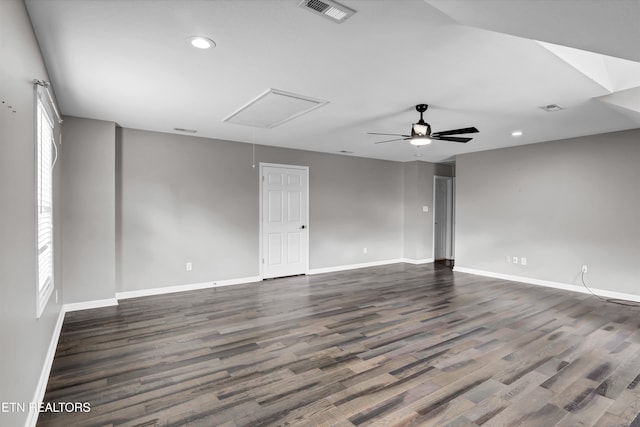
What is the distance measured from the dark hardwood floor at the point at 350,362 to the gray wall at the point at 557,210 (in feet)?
3.22

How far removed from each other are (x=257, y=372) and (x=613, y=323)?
4.15 metres

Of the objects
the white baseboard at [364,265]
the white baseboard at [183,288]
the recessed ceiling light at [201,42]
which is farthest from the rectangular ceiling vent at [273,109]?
the white baseboard at [364,265]

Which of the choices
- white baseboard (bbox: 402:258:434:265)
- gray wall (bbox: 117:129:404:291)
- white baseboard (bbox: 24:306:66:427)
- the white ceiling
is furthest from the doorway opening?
white baseboard (bbox: 24:306:66:427)

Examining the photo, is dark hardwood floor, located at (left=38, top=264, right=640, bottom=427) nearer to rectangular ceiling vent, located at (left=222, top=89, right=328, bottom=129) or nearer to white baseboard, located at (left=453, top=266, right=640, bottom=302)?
white baseboard, located at (left=453, top=266, right=640, bottom=302)

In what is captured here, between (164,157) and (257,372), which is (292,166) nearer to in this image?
(164,157)

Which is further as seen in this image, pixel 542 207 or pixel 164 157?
pixel 542 207

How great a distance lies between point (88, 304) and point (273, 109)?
357 cm

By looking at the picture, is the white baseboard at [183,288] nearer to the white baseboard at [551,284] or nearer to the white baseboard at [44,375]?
the white baseboard at [44,375]

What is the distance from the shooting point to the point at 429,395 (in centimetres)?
237

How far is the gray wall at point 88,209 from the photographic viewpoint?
4.29 metres

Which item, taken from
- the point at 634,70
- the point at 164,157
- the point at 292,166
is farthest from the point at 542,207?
the point at 164,157

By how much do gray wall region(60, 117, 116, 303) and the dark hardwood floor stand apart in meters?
0.43

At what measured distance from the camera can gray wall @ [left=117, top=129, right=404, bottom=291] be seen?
5032 mm

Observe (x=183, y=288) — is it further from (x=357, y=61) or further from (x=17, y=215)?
(x=357, y=61)
